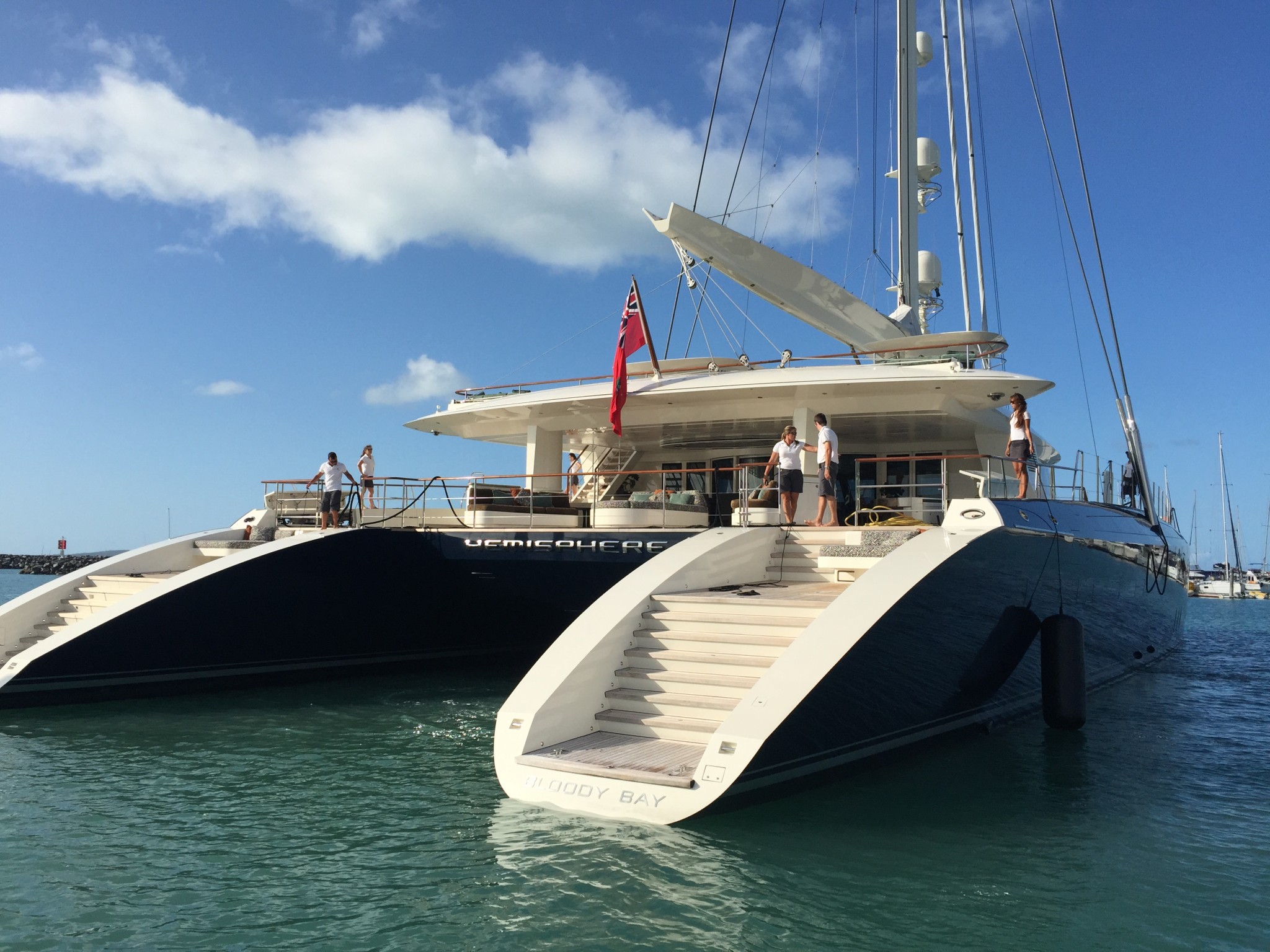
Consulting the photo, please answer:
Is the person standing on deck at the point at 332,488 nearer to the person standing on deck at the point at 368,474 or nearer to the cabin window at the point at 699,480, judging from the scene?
the person standing on deck at the point at 368,474

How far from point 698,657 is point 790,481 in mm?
3918

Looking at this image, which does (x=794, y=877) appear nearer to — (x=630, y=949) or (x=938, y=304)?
(x=630, y=949)

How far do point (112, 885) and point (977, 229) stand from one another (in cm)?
1885

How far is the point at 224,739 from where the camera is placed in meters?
8.38

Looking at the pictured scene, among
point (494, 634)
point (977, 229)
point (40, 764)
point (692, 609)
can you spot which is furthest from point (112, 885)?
point (977, 229)

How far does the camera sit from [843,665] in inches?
241

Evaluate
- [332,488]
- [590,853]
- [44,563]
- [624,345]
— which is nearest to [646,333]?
[624,345]

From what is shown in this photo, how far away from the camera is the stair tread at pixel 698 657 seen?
680cm

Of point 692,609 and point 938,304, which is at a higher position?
point 938,304

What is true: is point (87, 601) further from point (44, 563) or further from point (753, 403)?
point (44, 563)

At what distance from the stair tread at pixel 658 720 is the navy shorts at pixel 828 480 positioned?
4.54 meters

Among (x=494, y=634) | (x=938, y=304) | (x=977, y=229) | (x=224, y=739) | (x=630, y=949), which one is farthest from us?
(x=938, y=304)

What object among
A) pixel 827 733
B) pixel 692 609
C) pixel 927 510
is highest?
pixel 927 510

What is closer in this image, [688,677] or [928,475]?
[688,677]
